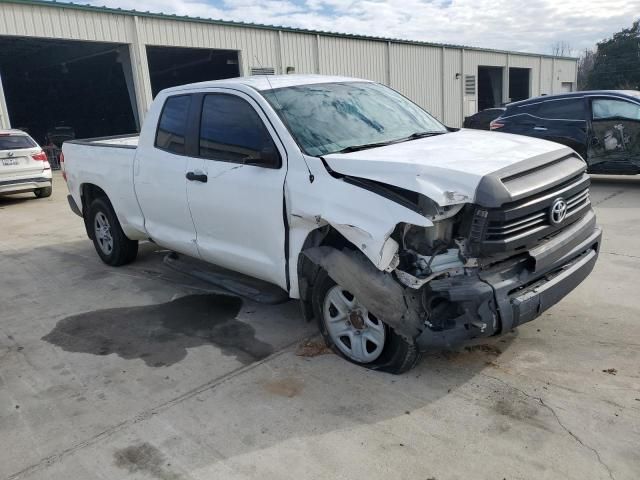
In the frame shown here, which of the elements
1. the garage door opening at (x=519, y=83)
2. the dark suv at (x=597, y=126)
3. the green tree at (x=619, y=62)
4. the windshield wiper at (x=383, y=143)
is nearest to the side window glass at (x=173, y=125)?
the windshield wiper at (x=383, y=143)

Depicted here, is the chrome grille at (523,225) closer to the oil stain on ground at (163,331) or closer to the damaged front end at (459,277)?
the damaged front end at (459,277)

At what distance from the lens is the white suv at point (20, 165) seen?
39.1ft

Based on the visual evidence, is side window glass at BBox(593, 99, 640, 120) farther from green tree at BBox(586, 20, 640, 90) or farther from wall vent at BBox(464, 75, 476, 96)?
green tree at BBox(586, 20, 640, 90)

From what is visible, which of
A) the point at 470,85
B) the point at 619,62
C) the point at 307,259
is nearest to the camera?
the point at 307,259

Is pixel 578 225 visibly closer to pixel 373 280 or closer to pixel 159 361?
pixel 373 280

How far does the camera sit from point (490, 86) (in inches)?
1388

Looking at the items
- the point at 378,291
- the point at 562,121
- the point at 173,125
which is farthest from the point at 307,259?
the point at 562,121

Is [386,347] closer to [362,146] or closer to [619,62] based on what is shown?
[362,146]

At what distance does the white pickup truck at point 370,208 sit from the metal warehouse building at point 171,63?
1303 centimetres

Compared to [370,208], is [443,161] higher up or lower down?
higher up

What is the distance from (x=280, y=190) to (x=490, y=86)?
113 ft

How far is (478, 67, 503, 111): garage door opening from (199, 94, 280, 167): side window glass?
31832 mm

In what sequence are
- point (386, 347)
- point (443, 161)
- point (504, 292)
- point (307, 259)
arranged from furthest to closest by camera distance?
point (307, 259)
point (386, 347)
point (443, 161)
point (504, 292)

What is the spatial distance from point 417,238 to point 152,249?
515 cm
